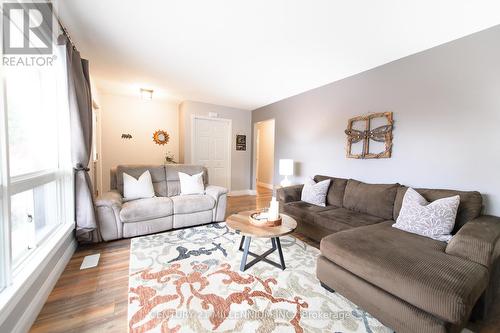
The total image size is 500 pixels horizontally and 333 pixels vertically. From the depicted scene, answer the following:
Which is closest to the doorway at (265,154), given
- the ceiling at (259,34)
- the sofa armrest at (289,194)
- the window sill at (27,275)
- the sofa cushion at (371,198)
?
the sofa armrest at (289,194)

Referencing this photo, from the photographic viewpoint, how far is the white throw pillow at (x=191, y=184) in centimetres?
342

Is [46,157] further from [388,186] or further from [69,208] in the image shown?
[388,186]

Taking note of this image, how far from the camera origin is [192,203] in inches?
121

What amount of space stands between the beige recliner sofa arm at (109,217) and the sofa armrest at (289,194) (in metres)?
2.24

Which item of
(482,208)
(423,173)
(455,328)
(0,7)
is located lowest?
(455,328)

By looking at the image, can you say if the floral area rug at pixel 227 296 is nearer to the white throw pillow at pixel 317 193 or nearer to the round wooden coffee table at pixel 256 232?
the round wooden coffee table at pixel 256 232

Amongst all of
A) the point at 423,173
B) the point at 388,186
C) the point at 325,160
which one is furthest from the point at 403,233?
the point at 325,160

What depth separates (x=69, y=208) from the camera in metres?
2.25

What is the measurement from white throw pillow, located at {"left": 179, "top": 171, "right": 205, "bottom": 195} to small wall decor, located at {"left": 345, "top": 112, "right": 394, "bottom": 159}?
7.96 ft

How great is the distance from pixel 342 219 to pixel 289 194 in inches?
38.6

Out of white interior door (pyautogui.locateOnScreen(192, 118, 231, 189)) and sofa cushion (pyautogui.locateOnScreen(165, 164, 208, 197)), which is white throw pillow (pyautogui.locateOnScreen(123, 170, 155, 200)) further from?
white interior door (pyautogui.locateOnScreen(192, 118, 231, 189))

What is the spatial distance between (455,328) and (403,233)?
0.82 metres

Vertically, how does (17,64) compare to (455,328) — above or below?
above

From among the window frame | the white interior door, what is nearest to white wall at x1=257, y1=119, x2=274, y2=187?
the white interior door
